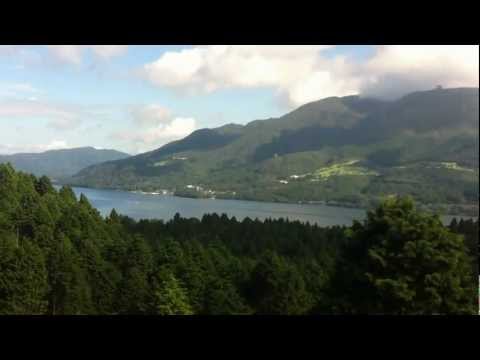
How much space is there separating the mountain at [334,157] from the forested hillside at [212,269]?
142 feet

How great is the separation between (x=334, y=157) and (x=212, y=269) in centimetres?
9359

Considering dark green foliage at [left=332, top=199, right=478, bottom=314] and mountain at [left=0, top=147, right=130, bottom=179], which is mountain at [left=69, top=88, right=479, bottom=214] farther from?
dark green foliage at [left=332, top=199, right=478, bottom=314]

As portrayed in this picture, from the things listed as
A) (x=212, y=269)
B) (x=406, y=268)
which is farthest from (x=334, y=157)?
(x=406, y=268)

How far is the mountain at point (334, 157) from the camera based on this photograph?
71812 mm

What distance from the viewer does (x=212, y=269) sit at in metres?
13.7

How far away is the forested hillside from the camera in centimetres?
632

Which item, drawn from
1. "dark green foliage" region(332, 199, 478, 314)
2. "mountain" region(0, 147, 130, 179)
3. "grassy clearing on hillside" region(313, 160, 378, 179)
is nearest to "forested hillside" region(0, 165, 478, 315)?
"dark green foliage" region(332, 199, 478, 314)

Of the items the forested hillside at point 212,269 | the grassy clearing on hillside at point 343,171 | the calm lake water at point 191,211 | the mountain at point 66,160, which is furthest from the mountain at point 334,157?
the forested hillside at point 212,269

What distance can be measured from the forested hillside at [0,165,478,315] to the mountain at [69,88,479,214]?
142ft

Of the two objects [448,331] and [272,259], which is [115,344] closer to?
[448,331]

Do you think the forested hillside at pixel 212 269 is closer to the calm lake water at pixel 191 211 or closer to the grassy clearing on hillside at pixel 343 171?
the calm lake water at pixel 191 211

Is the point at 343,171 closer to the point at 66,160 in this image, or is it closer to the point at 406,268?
the point at 66,160
